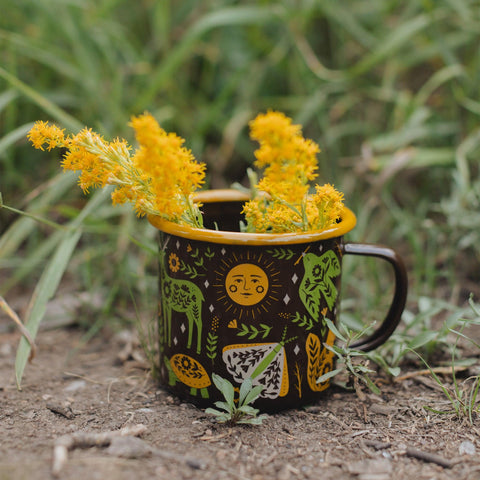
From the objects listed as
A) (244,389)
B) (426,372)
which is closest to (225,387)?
(244,389)

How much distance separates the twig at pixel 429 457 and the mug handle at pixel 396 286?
217 millimetres

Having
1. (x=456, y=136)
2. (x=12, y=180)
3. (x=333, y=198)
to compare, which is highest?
(x=456, y=136)

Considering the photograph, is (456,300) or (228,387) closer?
(228,387)

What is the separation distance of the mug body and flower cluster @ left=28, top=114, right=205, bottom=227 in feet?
0.16

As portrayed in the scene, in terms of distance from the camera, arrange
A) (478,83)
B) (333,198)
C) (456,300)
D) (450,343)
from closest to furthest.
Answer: (333,198), (450,343), (456,300), (478,83)

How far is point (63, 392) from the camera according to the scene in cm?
111

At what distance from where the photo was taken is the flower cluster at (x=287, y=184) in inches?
32.0

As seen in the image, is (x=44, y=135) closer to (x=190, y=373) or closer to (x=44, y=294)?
(x=44, y=294)

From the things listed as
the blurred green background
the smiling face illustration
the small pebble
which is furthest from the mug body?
the blurred green background

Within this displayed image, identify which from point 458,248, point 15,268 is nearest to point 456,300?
point 458,248

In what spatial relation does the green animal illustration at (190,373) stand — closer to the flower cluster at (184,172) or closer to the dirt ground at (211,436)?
the dirt ground at (211,436)

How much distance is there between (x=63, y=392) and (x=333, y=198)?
660 millimetres

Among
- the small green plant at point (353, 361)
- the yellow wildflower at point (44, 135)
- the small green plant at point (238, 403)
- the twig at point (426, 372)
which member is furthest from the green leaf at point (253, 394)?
the yellow wildflower at point (44, 135)

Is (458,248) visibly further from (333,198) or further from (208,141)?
(208,141)
